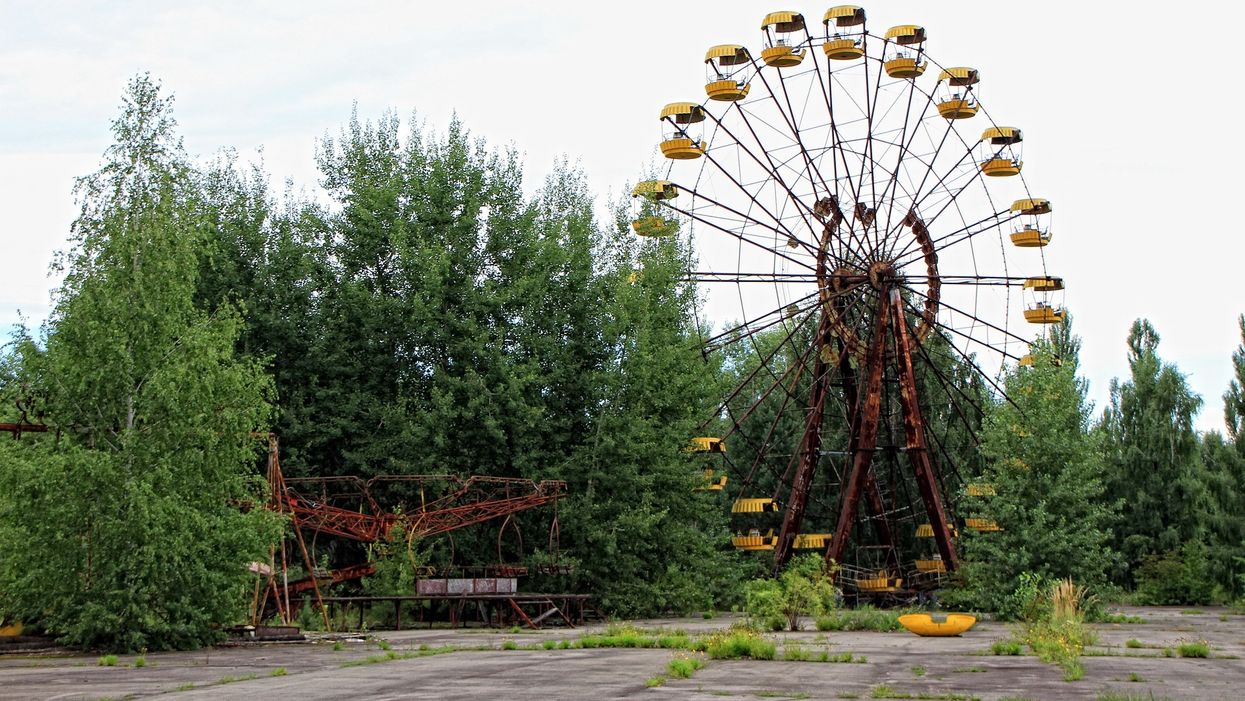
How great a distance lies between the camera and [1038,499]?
104 feet

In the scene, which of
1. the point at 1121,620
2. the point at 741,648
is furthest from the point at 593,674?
the point at 1121,620

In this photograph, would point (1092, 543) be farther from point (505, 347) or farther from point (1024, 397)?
point (505, 347)

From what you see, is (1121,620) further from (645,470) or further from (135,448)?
(135,448)

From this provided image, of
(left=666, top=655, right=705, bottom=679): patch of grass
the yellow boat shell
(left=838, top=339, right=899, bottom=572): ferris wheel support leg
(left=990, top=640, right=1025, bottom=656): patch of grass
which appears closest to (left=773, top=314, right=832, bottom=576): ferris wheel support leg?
(left=838, top=339, right=899, bottom=572): ferris wheel support leg

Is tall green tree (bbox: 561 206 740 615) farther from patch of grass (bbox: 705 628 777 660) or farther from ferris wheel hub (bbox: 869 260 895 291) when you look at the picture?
patch of grass (bbox: 705 628 777 660)

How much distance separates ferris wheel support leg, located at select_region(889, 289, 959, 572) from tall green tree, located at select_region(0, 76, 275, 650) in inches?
723

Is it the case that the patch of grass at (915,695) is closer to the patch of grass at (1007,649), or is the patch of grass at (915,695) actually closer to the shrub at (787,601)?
the patch of grass at (1007,649)

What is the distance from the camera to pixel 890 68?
36594 mm

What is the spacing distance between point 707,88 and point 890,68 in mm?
5291

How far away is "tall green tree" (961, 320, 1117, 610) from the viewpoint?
30.9 metres

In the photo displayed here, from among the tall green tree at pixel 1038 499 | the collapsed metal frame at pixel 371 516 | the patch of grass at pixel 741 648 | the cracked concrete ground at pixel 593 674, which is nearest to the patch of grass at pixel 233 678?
the cracked concrete ground at pixel 593 674

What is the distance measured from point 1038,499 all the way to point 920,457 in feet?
12.5

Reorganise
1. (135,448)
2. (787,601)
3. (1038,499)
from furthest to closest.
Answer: (1038,499) → (787,601) → (135,448)

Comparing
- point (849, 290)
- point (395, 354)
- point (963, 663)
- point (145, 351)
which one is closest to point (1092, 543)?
point (849, 290)
